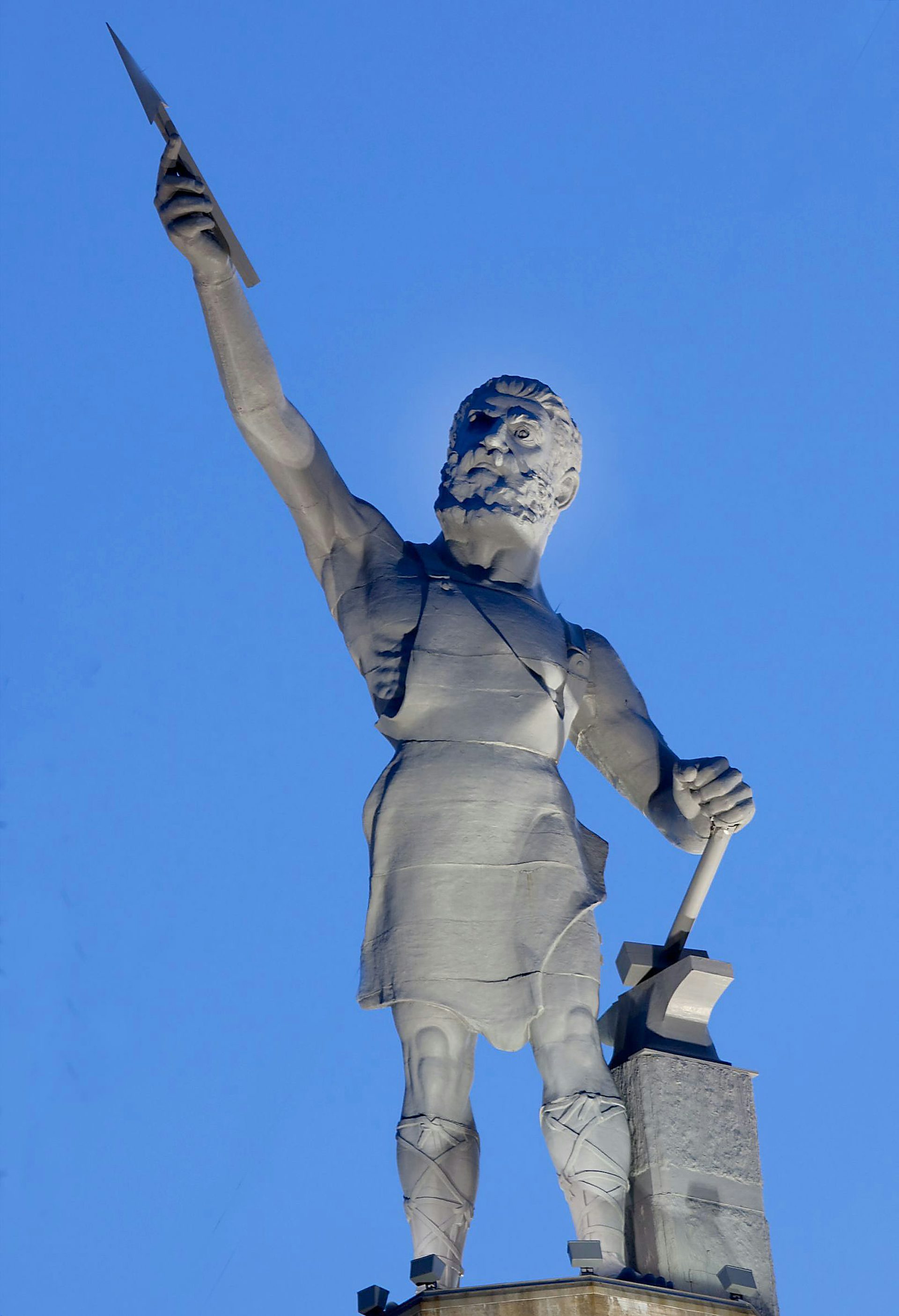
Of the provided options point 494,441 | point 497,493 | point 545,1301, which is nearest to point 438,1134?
point 545,1301

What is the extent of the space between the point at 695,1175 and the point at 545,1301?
1135 mm

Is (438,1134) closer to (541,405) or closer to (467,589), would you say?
(467,589)

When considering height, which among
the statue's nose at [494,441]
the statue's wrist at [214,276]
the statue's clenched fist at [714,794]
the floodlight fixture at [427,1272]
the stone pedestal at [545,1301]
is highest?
the statue's nose at [494,441]

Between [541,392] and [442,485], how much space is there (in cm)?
69

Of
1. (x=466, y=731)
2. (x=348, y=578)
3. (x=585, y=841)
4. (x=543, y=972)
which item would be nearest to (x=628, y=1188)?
(x=543, y=972)

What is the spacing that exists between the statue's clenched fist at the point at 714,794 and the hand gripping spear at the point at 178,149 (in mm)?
2895

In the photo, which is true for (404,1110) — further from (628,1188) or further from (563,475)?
(563,475)

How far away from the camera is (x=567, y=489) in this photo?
8.61m

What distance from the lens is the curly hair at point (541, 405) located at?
845 centimetres

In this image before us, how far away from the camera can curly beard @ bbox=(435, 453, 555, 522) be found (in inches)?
321

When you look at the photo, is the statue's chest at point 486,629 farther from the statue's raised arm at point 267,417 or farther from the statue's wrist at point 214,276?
the statue's wrist at point 214,276

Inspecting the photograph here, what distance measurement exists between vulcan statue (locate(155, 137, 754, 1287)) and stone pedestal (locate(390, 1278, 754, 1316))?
0.80 ft

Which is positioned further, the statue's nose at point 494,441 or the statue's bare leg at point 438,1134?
the statue's nose at point 494,441

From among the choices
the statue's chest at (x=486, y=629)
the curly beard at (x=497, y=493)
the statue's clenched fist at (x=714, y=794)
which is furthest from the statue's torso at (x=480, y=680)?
the statue's clenched fist at (x=714, y=794)
